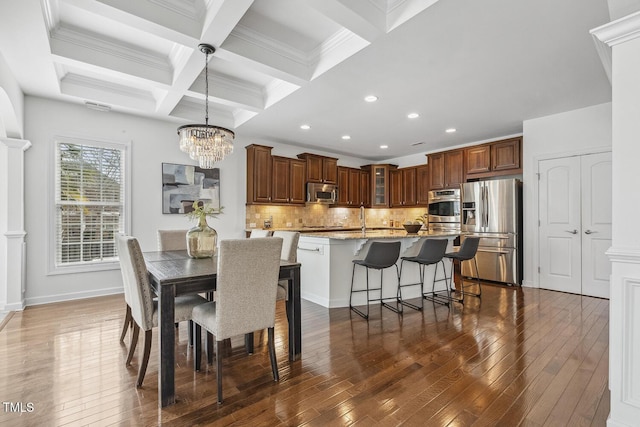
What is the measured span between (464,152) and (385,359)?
4731 mm

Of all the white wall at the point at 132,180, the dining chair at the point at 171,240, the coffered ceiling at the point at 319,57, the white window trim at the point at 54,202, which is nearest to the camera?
the coffered ceiling at the point at 319,57

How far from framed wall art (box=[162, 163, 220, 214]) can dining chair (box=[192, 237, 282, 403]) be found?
3.26 m

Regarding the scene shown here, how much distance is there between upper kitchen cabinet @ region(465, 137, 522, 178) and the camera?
521 centimetres

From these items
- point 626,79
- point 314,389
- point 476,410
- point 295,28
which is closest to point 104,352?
point 314,389

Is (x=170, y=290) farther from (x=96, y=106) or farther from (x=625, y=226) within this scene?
(x=96, y=106)

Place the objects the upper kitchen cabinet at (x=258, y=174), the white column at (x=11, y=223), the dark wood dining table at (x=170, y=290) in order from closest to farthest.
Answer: the dark wood dining table at (x=170, y=290), the white column at (x=11, y=223), the upper kitchen cabinet at (x=258, y=174)

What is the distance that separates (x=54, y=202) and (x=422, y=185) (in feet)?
21.6

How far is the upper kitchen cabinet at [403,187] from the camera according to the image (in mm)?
7180

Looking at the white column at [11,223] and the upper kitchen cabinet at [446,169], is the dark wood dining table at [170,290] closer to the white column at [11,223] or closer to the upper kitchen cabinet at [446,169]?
the white column at [11,223]

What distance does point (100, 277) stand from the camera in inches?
174

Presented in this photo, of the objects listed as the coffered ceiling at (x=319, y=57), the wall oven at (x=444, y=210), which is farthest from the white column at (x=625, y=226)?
the wall oven at (x=444, y=210)

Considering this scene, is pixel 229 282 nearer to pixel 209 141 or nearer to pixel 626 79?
pixel 209 141

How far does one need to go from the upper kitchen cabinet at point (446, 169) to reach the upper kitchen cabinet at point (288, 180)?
2.69 m

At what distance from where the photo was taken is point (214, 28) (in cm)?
254
